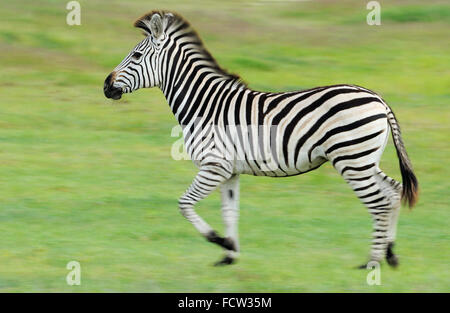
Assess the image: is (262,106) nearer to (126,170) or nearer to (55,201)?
(55,201)

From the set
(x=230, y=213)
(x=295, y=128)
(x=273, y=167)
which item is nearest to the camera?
(x=295, y=128)

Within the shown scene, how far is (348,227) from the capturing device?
34.7ft

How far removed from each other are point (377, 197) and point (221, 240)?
57.2 inches

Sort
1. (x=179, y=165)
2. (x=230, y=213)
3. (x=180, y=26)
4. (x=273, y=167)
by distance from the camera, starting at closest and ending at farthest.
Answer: (x=273, y=167), (x=230, y=213), (x=180, y=26), (x=179, y=165)

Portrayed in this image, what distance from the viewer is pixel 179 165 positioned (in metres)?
14.2

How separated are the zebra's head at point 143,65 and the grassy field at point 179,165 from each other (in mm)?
1689

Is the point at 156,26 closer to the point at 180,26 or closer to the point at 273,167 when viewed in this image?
the point at 180,26

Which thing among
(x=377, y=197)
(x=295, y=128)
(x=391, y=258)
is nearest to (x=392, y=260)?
(x=391, y=258)

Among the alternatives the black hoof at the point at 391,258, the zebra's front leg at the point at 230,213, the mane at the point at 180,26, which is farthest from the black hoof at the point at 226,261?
the mane at the point at 180,26

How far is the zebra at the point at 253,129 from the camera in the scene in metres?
7.98

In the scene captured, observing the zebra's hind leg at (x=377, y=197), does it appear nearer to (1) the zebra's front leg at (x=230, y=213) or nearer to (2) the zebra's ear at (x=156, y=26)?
(1) the zebra's front leg at (x=230, y=213)

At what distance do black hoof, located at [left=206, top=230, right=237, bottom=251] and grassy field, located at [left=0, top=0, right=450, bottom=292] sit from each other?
0.74 feet
